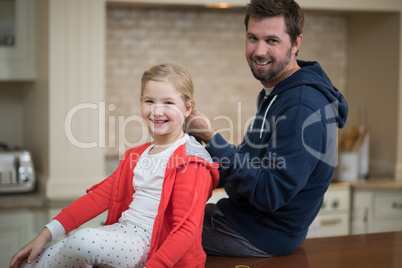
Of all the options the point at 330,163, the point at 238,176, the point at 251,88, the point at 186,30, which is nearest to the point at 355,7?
the point at 251,88

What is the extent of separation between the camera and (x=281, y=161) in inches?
54.2

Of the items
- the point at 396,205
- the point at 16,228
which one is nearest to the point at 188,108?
the point at 16,228

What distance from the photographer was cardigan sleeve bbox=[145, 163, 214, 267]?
1.22 m

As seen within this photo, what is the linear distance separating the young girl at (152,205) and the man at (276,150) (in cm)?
13

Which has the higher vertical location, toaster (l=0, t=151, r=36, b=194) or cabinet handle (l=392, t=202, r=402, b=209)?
toaster (l=0, t=151, r=36, b=194)

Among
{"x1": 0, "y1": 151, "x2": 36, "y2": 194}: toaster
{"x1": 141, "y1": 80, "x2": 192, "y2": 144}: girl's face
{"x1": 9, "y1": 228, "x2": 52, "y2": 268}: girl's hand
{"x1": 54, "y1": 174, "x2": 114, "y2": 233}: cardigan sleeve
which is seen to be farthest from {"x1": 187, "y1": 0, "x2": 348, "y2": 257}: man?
{"x1": 0, "y1": 151, "x2": 36, "y2": 194}: toaster

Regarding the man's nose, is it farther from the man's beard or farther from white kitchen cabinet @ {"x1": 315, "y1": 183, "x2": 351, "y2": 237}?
white kitchen cabinet @ {"x1": 315, "y1": 183, "x2": 351, "y2": 237}

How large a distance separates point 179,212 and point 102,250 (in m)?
0.23

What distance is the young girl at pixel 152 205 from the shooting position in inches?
47.9

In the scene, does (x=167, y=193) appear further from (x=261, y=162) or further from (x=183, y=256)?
(x=261, y=162)

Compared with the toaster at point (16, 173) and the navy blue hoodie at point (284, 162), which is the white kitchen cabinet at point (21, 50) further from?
the navy blue hoodie at point (284, 162)

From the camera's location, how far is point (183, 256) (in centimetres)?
132

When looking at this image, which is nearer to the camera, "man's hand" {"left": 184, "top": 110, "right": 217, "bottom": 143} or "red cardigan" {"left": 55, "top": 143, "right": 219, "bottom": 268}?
"red cardigan" {"left": 55, "top": 143, "right": 219, "bottom": 268}

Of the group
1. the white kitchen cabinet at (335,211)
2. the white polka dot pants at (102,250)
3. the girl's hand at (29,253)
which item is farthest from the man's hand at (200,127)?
the white kitchen cabinet at (335,211)
